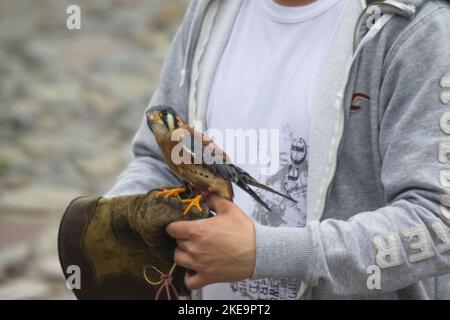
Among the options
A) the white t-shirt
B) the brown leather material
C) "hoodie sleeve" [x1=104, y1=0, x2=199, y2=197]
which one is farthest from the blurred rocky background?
the white t-shirt

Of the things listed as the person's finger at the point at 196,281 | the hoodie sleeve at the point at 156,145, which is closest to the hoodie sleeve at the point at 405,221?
the person's finger at the point at 196,281

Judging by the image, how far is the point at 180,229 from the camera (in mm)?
2012

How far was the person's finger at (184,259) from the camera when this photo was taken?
200 centimetres

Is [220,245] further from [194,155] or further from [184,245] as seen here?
[194,155]

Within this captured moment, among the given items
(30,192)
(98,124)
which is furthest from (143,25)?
(30,192)

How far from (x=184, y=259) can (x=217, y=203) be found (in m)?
0.14

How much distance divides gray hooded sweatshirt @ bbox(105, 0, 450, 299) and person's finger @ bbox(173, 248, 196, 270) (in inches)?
5.5

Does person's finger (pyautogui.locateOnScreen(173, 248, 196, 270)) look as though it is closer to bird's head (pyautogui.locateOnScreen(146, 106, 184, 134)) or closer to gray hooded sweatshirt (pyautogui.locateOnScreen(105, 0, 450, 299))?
gray hooded sweatshirt (pyautogui.locateOnScreen(105, 0, 450, 299))

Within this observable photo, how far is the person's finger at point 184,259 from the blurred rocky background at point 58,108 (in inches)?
91.1

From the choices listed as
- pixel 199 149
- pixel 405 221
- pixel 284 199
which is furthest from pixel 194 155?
pixel 405 221

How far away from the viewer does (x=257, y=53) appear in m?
2.36

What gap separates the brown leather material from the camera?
2158mm

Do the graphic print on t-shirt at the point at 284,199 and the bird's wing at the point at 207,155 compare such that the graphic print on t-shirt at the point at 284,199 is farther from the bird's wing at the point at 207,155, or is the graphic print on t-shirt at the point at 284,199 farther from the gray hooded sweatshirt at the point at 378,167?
the bird's wing at the point at 207,155
